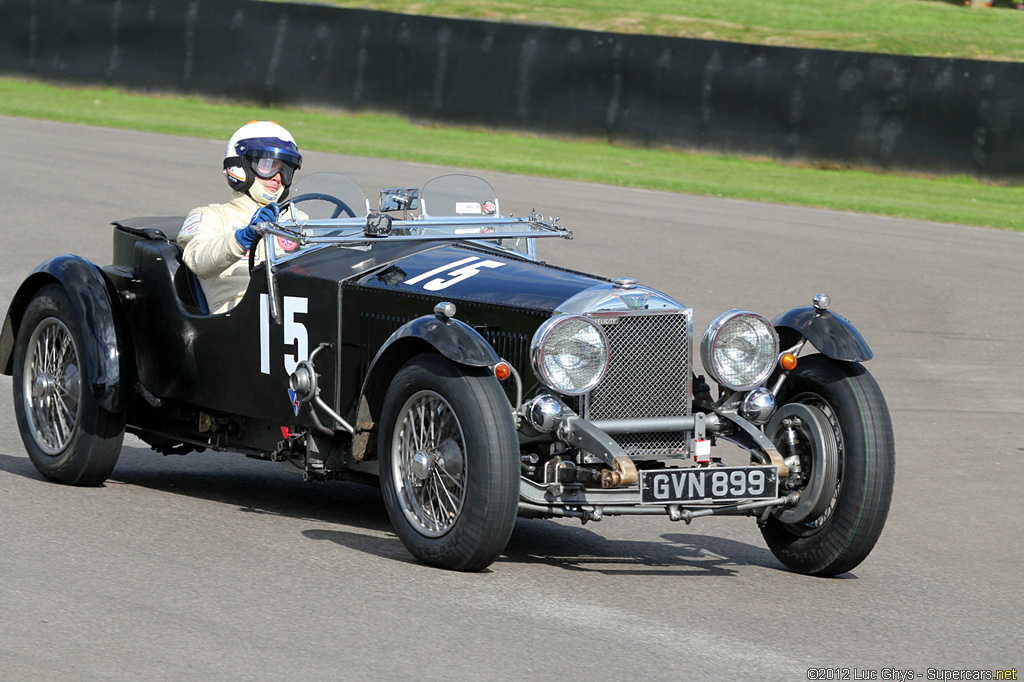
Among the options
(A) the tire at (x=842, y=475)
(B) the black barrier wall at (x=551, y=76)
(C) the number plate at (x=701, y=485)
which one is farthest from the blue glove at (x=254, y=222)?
(B) the black barrier wall at (x=551, y=76)

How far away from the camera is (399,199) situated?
6496mm

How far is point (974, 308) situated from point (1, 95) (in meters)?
18.2

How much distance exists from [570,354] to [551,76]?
659 inches

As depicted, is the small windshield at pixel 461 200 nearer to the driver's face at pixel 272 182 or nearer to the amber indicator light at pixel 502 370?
the driver's face at pixel 272 182

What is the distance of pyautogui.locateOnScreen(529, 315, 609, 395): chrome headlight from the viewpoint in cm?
516

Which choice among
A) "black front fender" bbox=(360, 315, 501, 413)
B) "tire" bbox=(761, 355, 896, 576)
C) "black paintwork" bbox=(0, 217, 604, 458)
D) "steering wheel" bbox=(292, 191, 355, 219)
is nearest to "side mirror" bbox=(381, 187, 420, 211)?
"steering wheel" bbox=(292, 191, 355, 219)

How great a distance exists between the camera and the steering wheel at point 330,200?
262 inches

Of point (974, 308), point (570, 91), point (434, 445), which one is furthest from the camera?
point (570, 91)

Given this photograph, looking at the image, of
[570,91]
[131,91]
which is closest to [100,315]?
[570,91]

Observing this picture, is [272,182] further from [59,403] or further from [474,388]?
[474,388]

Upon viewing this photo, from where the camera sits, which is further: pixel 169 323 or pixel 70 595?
pixel 169 323

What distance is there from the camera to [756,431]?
5.49m

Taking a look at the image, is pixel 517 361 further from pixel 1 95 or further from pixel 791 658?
pixel 1 95

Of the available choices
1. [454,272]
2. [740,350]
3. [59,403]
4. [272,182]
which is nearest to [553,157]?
[272,182]
